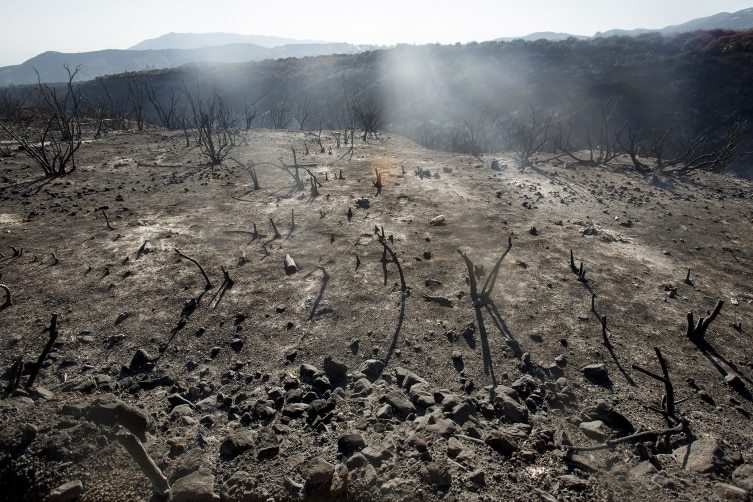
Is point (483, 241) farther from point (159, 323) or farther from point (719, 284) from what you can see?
point (159, 323)

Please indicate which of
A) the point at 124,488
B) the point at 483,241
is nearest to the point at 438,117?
the point at 483,241

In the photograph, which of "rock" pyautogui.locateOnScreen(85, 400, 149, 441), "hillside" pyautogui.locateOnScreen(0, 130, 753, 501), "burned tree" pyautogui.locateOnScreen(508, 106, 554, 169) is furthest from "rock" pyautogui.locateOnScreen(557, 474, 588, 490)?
"burned tree" pyautogui.locateOnScreen(508, 106, 554, 169)

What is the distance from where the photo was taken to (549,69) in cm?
3312

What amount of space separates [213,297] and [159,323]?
0.56m

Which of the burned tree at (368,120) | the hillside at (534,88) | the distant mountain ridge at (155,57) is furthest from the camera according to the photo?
the distant mountain ridge at (155,57)

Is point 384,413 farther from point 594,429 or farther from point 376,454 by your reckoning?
point 594,429

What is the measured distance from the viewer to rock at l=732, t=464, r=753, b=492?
6.97 ft

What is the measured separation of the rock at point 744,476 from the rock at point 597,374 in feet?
2.74

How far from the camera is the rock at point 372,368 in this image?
120 inches

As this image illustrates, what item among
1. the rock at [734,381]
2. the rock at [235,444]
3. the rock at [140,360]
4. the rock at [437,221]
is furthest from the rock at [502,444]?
the rock at [437,221]

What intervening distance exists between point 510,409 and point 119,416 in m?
2.52

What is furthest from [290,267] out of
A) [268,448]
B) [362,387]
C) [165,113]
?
[165,113]

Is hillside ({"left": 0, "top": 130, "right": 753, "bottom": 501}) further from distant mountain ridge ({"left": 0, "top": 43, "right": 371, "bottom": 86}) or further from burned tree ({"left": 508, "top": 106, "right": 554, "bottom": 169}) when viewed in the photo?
distant mountain ridge ({"left": 0, "top": 43, "right": 371, "bottom": 86})

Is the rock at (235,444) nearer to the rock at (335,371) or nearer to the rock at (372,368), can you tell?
the rock at (335,371)
